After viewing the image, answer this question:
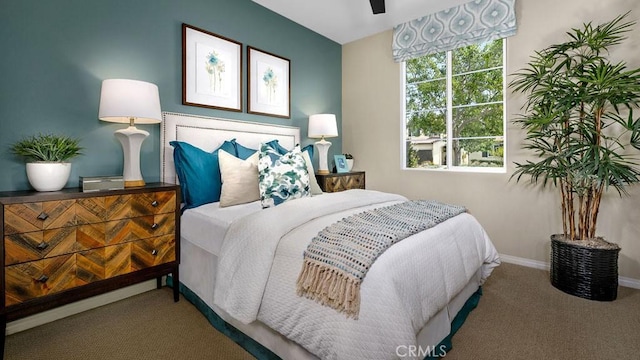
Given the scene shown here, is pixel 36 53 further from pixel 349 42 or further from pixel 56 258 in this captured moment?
pixel 349 42

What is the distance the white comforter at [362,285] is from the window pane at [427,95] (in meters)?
2.02

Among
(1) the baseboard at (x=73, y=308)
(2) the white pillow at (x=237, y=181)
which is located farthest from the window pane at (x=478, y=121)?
(1) the baseboard at (x=73, y=308)

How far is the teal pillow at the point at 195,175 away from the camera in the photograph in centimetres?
227

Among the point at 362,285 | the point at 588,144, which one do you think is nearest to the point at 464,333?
the point at 362,285

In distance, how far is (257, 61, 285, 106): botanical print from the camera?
10.5ft

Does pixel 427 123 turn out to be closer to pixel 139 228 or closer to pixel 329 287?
pixel 329 287

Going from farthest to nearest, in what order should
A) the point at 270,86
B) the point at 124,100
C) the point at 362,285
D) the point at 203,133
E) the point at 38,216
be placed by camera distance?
the point at 270,86
the point at 203,133
the point at 124,100
the point at 38,216
the point at 362,285

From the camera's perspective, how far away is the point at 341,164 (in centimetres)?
386

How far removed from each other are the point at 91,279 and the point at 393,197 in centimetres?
207

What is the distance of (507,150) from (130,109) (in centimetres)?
326

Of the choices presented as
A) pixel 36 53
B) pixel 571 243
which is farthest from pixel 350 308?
pixel 36 53

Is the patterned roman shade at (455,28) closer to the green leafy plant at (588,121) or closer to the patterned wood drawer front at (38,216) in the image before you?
the green leafy plant at (588,121)

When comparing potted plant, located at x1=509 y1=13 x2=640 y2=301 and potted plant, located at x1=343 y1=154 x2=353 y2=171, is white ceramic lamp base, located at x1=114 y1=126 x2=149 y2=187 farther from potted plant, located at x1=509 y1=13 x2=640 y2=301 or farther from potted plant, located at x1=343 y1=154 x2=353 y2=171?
potted plant, located at x1=509 y1=13 x2=640 y2=301

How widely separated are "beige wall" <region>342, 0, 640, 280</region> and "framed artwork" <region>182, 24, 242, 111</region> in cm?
176
